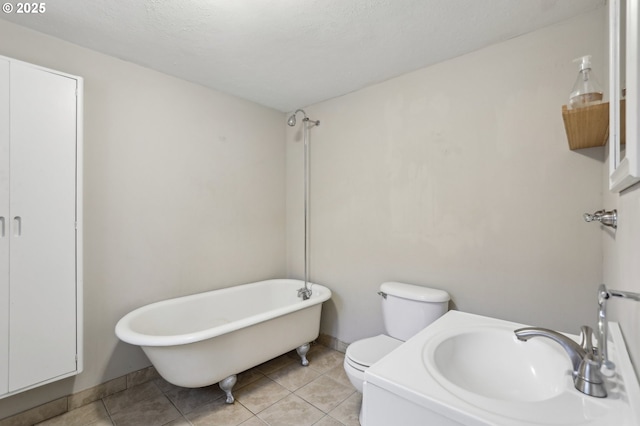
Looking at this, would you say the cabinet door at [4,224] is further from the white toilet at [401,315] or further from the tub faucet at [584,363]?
the tub faucet at [584,363]

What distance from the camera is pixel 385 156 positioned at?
7.75 feet

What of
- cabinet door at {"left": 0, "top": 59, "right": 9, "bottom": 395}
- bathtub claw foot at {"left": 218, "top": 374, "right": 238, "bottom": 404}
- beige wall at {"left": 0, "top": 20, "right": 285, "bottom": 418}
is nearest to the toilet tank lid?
bathtub claw foot at {"left": 218, "top": 374, "right": 238, "bottom": 404}

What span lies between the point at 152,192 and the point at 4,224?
2.70 feet

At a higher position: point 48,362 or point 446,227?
point 446,227

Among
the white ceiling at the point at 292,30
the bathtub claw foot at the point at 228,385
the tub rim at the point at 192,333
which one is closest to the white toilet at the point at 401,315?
the tub rim at the point at 192,333

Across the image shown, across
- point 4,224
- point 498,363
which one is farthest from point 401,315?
point 4,224

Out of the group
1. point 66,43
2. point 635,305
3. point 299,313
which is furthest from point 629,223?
point 66,43

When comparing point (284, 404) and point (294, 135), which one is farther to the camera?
point (294, 135)

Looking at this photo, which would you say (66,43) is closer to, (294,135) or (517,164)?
(294,135)

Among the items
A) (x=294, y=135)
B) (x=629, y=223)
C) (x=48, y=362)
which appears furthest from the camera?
(x=294, y=135)

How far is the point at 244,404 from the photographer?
76.1 inches

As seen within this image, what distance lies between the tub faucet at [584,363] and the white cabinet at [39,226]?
2259 mm

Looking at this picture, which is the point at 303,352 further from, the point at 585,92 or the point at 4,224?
the point at 585,92

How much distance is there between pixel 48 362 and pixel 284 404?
1.39m
